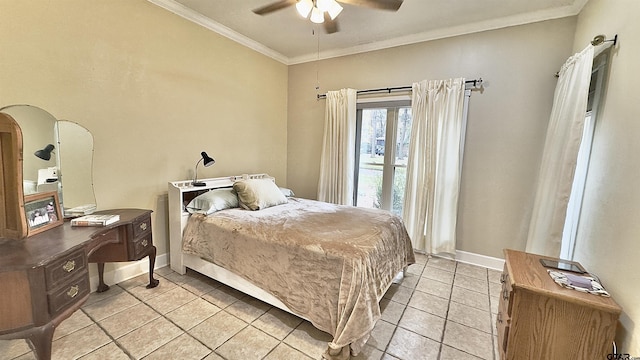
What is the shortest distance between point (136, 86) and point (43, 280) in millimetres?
1869

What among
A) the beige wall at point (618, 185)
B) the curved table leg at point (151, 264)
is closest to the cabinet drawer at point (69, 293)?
the curved table leg at point (151, 264)

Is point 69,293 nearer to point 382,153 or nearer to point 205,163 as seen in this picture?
point 205,163

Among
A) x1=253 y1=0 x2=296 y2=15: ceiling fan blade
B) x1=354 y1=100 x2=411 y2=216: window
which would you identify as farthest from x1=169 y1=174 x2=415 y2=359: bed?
x1=253 y1=0 x2=296 y2=15: ceiling fan blade

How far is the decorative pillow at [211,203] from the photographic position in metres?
2.53

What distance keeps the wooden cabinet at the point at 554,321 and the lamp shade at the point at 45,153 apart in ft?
10.6

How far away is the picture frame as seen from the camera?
1.61 m

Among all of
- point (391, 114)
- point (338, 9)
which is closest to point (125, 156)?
point (338, 9)

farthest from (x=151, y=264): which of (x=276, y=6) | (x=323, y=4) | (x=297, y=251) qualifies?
(x=323, y=4)

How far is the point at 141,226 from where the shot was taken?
2.18 meters

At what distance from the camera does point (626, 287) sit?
4.06ft

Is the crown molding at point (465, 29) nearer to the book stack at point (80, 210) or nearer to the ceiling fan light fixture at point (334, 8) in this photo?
the ceiling fan light fixture at point (334, 8)

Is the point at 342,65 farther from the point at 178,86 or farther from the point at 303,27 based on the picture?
the point at 178,86

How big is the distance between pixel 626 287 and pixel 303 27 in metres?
3.40

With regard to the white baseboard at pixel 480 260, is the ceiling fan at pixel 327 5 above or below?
above
